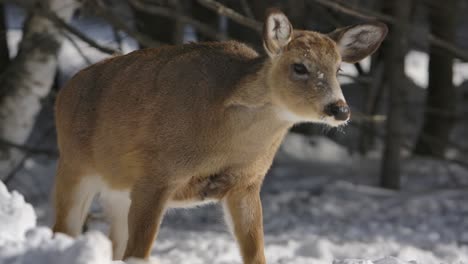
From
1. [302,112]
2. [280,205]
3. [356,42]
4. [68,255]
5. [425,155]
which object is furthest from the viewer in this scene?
[425,155]

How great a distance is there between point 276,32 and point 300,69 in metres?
0.24

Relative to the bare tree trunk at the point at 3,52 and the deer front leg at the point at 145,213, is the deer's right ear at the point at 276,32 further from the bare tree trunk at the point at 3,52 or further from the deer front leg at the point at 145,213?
the bare tree trunk at the point at 3,52

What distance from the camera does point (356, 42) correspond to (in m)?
4.91

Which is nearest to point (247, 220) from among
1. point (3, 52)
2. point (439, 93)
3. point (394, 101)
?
point (3, 52)

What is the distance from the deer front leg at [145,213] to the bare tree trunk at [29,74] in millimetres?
3334

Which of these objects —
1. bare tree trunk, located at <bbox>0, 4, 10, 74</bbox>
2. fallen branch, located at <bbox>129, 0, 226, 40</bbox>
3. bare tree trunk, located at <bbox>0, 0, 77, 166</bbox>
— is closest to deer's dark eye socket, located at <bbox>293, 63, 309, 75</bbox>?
fallen branch, located at <bbox>129, 0, 226, 40</bbox>

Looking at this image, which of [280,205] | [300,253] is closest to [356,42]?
[300,253]

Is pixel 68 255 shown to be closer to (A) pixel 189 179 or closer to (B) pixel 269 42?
(A) pixel 189 179

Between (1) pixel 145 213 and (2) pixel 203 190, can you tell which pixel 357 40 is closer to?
(2) pixel 203 190

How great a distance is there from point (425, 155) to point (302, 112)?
23.0 feet

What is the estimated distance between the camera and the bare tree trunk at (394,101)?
9.39 metres

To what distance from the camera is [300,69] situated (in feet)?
14.9

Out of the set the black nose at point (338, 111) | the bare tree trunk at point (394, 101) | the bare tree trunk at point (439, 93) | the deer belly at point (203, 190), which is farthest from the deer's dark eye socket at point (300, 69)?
the bare tree trunk at point (439, 93)

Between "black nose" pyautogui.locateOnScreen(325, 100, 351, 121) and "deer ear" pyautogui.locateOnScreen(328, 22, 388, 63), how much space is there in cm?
59
